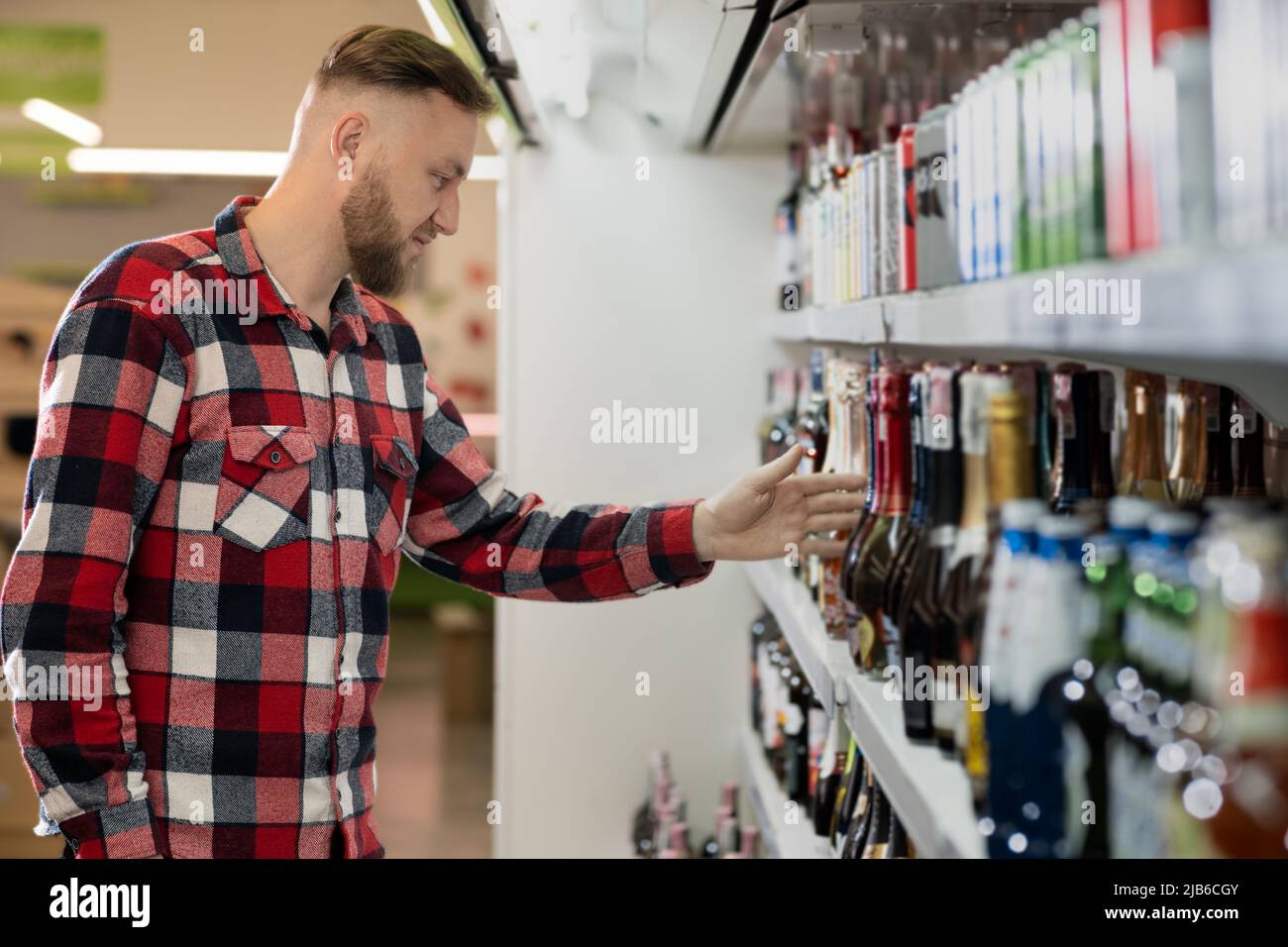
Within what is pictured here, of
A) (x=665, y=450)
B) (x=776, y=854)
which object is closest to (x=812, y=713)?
(x=776, y=854)

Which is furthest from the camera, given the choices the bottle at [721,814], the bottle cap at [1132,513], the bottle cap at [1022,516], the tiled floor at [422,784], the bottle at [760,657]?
the tiled floor at [422,784]

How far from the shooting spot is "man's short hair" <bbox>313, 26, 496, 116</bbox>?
1647 millimetres

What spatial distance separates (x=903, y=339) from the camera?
1367 mm

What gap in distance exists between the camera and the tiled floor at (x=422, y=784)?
4.37 metres

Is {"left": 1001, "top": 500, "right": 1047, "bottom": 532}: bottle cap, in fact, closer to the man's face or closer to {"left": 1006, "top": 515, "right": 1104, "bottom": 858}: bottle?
{"left": 1006, "top": 515, "right": 1104, "bottom": 858}: bottle

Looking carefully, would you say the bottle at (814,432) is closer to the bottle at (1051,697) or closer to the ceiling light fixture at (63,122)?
the bottle at (1051,697)

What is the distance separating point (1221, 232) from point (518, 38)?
6.15ft

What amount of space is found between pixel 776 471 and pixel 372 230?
0.63m

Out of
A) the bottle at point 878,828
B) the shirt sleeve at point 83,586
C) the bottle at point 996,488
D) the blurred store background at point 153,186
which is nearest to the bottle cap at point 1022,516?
the bottle at point 996,488

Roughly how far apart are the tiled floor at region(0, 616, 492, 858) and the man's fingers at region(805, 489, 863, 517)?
2.81 meters

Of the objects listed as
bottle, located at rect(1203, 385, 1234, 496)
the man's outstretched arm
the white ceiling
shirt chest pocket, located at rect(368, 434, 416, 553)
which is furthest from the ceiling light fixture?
bottle, located at rect(1203, 385, 1234, 496)

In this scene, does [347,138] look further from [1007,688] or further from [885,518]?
[1007,688]

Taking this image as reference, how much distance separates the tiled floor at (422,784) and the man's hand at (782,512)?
2731 millimetres
